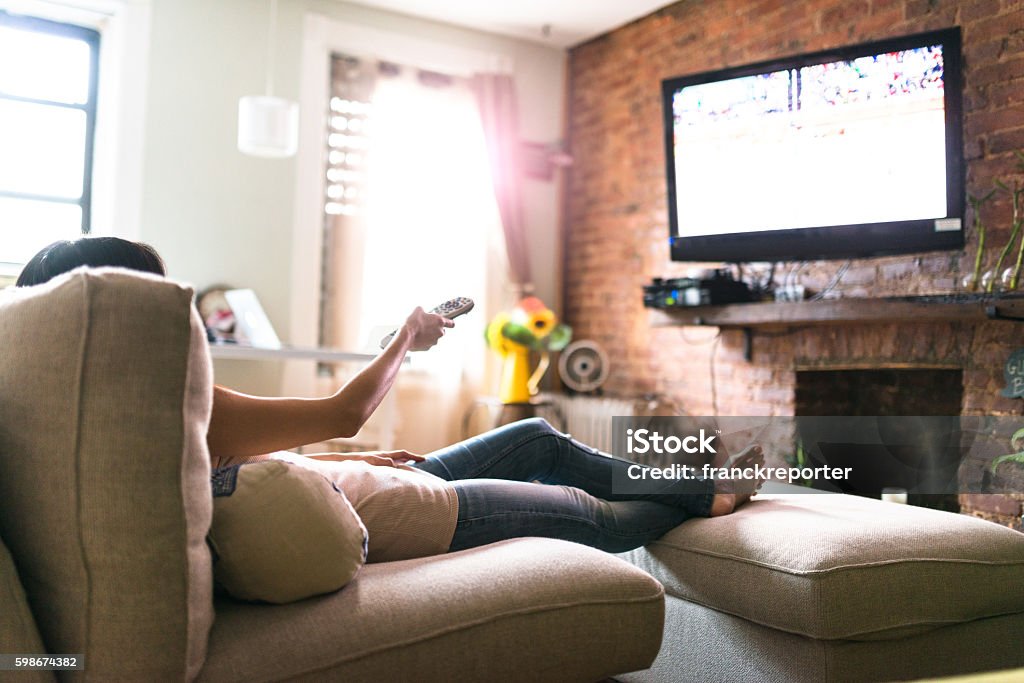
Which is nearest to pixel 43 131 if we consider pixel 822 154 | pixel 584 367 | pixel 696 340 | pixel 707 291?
pixel 584 367

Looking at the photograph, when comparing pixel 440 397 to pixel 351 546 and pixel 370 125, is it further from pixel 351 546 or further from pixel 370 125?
pixel 351 546

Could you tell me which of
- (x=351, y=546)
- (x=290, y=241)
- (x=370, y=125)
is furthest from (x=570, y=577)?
(x=370, y=125)

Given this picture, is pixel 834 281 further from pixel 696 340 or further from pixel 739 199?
pixel 696 340

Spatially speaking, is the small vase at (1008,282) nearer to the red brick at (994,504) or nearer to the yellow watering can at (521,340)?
the red brick at (994,504)

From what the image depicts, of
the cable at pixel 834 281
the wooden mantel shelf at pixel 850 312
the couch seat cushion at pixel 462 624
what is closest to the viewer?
the couch seat cushion at pixel 462 624

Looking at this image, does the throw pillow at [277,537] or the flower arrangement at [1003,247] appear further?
the flower arrangement at [1003,247]

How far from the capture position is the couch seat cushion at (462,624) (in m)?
1.26

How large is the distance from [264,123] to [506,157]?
1.59m

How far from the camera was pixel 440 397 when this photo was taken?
16.4 ft

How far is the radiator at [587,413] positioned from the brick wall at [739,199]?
0.32 m

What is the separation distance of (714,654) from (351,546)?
0.86 metres

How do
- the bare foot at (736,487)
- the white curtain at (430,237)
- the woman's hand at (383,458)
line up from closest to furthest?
the woman's hand at (383,458) < the bare foot at (736,487) < the white curtain at (430,237)

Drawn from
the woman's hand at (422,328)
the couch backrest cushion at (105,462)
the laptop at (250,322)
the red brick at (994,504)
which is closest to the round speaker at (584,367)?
the laptop at (250,322)

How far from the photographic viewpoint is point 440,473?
79.8 inches
